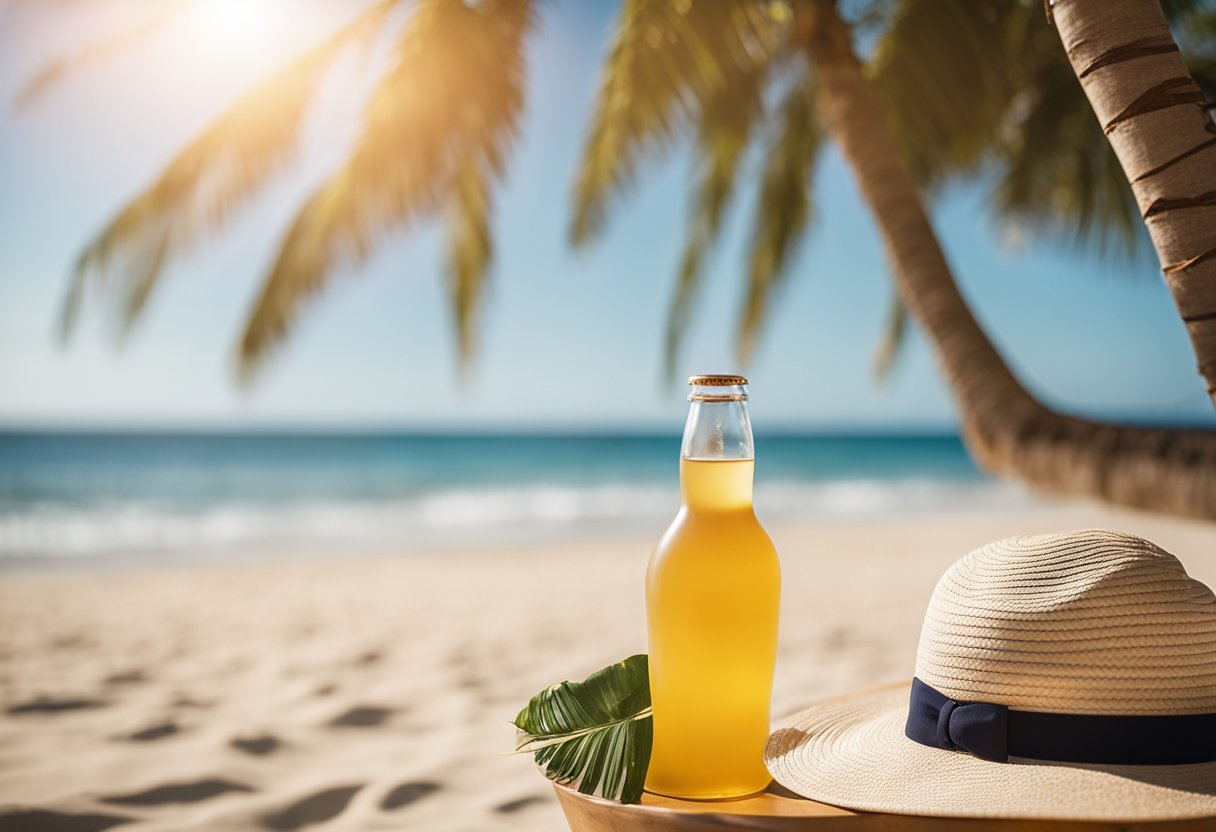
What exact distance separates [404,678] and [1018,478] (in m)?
2.26

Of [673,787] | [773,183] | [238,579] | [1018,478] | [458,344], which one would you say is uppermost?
[773,183]

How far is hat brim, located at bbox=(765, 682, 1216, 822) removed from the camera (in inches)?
33.3

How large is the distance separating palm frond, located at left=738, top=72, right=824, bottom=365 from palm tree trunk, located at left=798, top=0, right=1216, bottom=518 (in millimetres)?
2242

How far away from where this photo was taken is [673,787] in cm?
102

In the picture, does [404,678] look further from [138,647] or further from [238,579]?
[238,579]

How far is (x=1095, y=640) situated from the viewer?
943 mm

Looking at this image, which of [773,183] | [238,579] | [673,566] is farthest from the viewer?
[238,579]

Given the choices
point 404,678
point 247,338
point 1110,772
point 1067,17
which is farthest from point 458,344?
point 1110,772

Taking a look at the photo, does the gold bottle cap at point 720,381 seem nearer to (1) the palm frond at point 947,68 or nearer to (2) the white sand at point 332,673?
(2) the white sand at point 332,673

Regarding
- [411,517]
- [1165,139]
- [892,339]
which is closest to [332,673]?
[1165,139]

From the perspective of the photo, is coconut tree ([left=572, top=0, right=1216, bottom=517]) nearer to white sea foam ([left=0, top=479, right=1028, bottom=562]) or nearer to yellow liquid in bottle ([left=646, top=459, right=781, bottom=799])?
yellow liquid in bottle ([left=646, top=459, right=781, bottom=799])

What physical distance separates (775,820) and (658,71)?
293cm

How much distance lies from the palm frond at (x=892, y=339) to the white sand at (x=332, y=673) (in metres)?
1.49

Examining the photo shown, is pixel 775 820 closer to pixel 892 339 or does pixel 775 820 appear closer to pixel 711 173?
pixel 711 173
